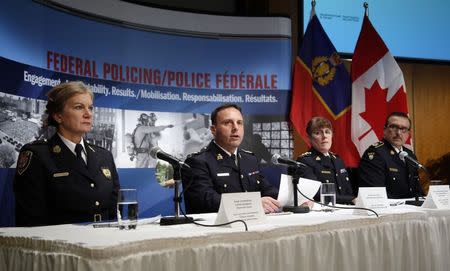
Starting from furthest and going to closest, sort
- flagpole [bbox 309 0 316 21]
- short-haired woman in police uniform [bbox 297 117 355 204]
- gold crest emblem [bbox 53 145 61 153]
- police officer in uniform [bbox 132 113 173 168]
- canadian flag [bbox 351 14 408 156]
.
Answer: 1. flagpole [bbox 309 0 316 21]
2. canadian flag [bbox 351 14 408 156]
3. police officer in uniform [bbox 132 113 173 168]
4. short-haired woman in police uniform [bbox 297 117 355 204]
5. gold crest emblem [bbox 53 145 61 153]

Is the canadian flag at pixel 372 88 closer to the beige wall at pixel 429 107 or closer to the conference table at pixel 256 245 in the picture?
the beige wall at pixel 429 107

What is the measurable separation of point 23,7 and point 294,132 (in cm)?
291

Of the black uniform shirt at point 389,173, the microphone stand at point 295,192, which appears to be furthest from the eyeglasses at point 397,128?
the microphone stand at point 295,192

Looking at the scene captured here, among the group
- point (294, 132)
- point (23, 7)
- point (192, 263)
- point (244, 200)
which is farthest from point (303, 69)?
point (192, 263)

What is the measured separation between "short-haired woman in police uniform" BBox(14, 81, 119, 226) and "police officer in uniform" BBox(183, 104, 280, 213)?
51 cm

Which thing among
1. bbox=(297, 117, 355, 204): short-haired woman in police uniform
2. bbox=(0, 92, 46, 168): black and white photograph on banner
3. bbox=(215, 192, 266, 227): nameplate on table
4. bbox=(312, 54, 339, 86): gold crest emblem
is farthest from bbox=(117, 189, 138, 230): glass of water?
bbox=(312, 54, 339, 86): gold crest emblem

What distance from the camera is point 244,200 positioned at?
2230 millimetres

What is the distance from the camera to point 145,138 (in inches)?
179

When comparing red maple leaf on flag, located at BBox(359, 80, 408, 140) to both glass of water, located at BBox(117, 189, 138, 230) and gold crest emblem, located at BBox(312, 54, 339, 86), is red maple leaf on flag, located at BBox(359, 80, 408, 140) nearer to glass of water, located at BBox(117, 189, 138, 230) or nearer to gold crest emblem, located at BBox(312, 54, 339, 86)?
gold crest emblem, located at BBox(312, 54, 339, 86)

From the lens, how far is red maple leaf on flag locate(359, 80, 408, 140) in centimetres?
553

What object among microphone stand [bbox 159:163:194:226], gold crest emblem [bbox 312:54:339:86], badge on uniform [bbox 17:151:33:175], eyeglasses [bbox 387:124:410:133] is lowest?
microphone stand [bbox 159:163:194:226]

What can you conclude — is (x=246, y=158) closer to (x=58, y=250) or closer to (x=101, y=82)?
(x=101, y=82)

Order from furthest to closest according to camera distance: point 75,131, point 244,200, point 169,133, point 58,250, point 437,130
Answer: point 437,130, point 169,133, point 75,131, point 244,200, point 58,250

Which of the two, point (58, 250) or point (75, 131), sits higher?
point (75, 131)
